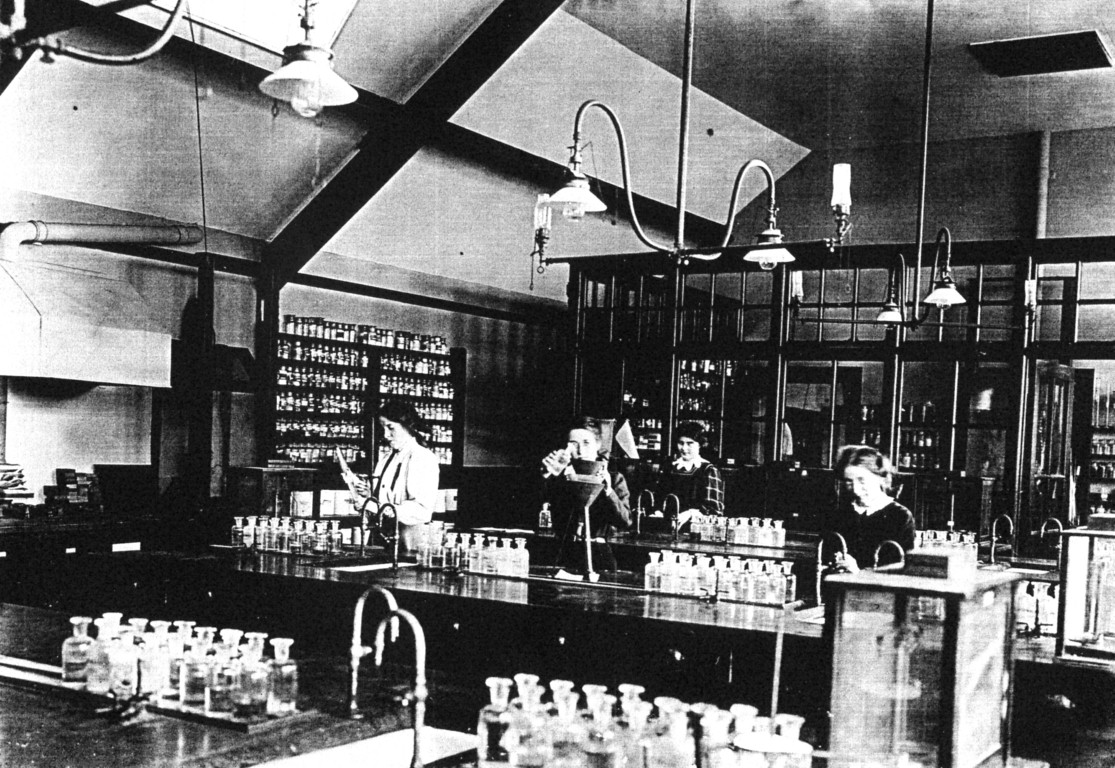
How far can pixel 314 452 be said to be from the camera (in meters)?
10.2

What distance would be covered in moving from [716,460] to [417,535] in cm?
444

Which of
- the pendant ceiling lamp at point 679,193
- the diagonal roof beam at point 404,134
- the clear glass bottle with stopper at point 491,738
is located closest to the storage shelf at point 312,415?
the diagonal roof beam at point 404,134

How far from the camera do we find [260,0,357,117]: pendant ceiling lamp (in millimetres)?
3598

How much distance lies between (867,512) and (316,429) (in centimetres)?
641

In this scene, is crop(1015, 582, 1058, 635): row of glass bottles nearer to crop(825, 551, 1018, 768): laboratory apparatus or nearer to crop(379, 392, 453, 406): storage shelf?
crop(825, 551, 1018, 768): laboratory apparatus

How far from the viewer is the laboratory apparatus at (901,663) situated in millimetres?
2076

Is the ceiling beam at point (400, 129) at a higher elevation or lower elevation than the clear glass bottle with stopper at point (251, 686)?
higher

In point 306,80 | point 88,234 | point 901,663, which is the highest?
point 306,80

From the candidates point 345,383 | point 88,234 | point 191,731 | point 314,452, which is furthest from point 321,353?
point 191,731

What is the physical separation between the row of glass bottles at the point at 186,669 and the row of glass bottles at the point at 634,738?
735mm

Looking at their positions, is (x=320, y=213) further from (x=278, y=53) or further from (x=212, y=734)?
(x=212, y=734)

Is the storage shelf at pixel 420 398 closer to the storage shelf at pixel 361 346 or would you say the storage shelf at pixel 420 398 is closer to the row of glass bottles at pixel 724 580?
the storage shelf at pixel 361 346

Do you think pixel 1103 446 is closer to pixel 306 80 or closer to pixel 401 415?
pixel 401 415

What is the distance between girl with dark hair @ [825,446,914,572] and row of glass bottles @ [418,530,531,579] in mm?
1517
